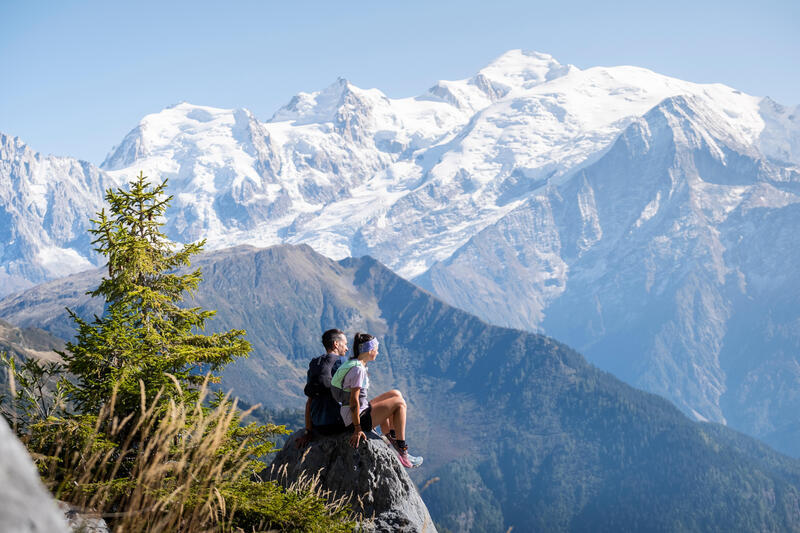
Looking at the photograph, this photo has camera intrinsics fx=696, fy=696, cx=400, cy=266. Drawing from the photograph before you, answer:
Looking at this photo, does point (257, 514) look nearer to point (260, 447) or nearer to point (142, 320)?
point (260, 447)

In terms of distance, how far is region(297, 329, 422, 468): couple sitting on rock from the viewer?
38.7ft

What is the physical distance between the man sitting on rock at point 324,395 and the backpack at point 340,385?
0.35 meters

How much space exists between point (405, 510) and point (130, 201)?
10.7 metres

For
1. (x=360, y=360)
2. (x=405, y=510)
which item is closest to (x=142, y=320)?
(x=360, y=360)

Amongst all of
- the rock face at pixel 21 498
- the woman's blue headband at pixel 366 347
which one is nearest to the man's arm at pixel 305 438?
the woman's blue headband at pixel 366 347

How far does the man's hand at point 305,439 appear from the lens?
12.4m

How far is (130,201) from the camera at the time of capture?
1747 centimetres

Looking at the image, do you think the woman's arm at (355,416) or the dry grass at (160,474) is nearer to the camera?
the dry grass at (160,474)

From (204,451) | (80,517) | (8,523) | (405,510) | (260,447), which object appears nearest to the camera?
(8,523)

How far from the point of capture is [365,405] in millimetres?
12016

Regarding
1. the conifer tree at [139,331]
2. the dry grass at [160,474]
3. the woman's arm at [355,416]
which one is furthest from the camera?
the conifer tree at [139,331]

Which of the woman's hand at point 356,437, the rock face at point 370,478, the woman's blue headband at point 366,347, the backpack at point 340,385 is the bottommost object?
the rock face at point 370,478

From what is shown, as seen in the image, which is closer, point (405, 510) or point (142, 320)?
point (405, 510)

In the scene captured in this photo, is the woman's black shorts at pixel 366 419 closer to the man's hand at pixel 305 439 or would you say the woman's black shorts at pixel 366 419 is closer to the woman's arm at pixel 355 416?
the woman's arm at pixel 355 416
